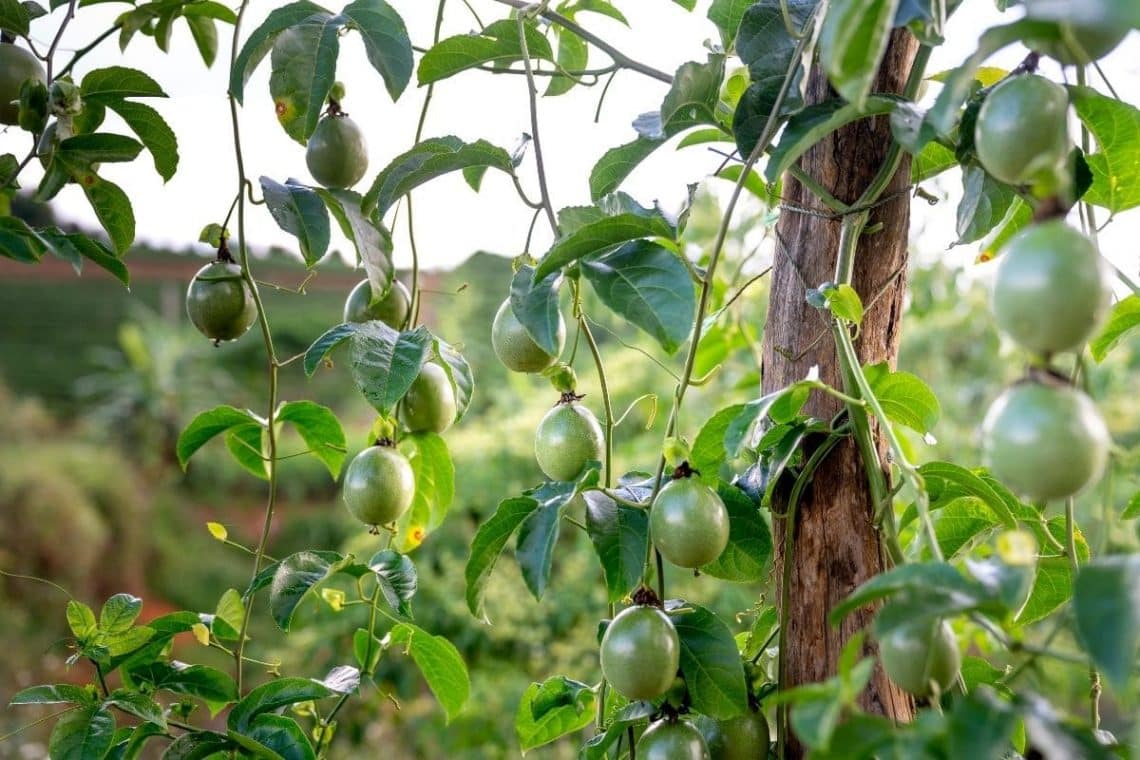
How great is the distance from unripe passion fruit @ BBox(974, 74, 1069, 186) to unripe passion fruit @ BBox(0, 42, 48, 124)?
1.84ft

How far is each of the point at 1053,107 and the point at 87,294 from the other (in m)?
4.18

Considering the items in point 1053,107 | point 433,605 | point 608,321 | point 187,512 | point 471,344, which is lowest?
point 187,512

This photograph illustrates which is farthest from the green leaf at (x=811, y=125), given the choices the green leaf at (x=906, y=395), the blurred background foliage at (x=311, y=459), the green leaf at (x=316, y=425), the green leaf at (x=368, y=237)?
the blurred background foliage at (x=311, y=459)

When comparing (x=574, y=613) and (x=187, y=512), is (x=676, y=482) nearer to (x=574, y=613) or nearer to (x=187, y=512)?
(x=574, y=613)

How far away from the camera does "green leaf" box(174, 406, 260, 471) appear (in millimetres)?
699

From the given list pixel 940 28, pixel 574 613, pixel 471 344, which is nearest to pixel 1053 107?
pixel 940 28

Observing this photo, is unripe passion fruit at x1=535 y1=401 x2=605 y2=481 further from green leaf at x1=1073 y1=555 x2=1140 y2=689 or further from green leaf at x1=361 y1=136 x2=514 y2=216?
green leaf at x1=1073 y1=555 x2=1140 y2=689

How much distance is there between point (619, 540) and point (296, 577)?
0.23 m

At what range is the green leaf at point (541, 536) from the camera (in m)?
0.47

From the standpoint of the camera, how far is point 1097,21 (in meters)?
0.26

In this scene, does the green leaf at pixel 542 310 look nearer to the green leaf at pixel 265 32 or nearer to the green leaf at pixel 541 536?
the green leaf at pixel 541 536

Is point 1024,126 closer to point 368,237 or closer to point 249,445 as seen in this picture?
point 368,237

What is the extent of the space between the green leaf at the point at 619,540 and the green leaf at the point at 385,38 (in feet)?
0.87

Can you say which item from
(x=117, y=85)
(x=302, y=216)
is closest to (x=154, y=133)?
(x=117, y=85)
